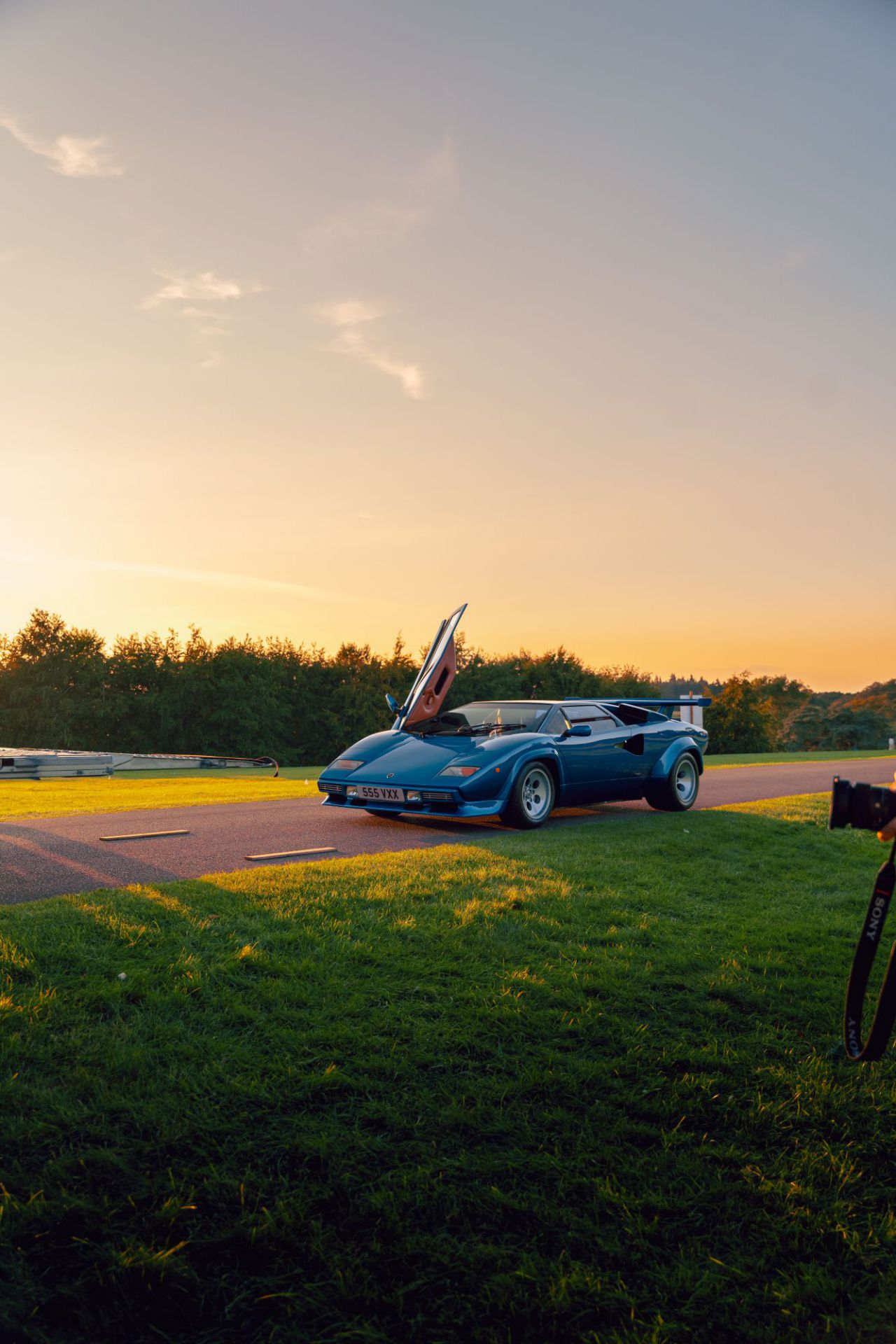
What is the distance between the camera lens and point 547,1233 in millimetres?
2369

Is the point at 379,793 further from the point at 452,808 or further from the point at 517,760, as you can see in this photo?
the point at 517,760

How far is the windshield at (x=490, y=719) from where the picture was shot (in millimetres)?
10102

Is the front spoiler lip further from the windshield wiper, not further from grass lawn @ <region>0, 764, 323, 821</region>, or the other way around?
grass lawn @ <region>0, 764, 323, 821</region>

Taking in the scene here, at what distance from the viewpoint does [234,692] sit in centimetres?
5766

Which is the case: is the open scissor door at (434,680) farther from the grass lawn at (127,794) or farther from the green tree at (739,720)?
the green tree at (739,720)

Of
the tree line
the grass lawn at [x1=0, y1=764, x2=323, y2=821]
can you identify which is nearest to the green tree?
the tree line

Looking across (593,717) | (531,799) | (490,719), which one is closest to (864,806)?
(531,799)

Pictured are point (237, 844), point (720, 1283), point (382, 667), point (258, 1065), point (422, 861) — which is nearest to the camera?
point (720, 1283)

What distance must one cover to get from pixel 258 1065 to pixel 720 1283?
5.50ft

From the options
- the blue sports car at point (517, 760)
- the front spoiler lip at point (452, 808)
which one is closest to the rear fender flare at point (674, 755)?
the blue sports car at point (517, 760)

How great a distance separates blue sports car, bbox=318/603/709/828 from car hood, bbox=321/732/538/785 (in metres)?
0.01

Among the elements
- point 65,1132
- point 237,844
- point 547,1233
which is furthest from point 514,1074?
point 237,844

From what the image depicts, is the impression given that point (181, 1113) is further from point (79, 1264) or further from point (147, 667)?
point (147, 667)

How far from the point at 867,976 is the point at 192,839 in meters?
6.83
